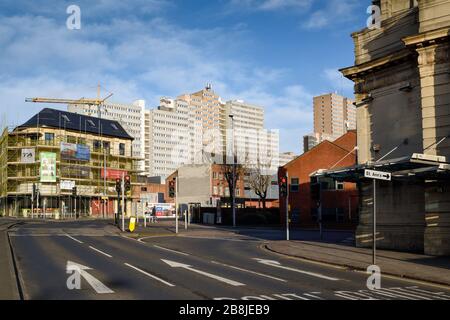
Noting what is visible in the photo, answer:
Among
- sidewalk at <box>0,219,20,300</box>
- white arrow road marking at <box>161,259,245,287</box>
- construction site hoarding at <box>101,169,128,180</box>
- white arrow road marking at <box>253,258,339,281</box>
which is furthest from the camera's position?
construction site hoarding at <box>101,169,128,180</box>

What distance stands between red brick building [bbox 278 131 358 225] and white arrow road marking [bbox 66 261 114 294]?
142 feet

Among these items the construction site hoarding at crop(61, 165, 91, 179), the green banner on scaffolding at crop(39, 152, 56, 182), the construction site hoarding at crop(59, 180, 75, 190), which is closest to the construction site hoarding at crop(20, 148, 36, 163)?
the green banner on scaffolding at crop(39, 152, 56, 182)

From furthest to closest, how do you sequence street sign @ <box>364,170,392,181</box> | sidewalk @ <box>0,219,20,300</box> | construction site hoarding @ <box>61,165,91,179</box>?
construction site hoarding @ <box>61,165,91,179</box> → street sign @ <box>364,170,392,181</box> → sidewalk @ <box>0,219,20,300</box>

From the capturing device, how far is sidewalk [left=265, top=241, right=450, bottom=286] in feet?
57.8

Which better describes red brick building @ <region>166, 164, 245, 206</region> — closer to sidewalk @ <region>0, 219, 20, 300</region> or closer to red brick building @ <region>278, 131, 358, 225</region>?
red brick building @ <region>278, 131, 358, 225</region>

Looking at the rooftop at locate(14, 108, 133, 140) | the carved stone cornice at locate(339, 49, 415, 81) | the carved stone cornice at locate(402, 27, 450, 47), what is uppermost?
the rooftop at locate(14, 108, 133, 140)

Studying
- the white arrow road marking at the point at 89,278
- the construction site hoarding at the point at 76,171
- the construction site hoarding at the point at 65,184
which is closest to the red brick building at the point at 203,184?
the construction site hoarding at the point at 76,171

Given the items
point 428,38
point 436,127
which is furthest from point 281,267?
point 428,38

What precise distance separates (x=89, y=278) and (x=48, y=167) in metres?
75.1

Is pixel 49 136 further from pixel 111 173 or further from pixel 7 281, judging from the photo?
pixel 7 281

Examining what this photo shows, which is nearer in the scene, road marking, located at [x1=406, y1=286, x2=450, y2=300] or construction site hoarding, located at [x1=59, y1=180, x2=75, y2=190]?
road marking, located at [x1=406, y1=286, x2=450, y2=300]

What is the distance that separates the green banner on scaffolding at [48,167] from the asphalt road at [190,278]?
64.0 metres

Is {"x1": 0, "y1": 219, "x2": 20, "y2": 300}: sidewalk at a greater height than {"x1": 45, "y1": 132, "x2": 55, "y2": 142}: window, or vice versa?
{"x1": 45, "y1": 132, "x2": 55, "y2": 142}: window
